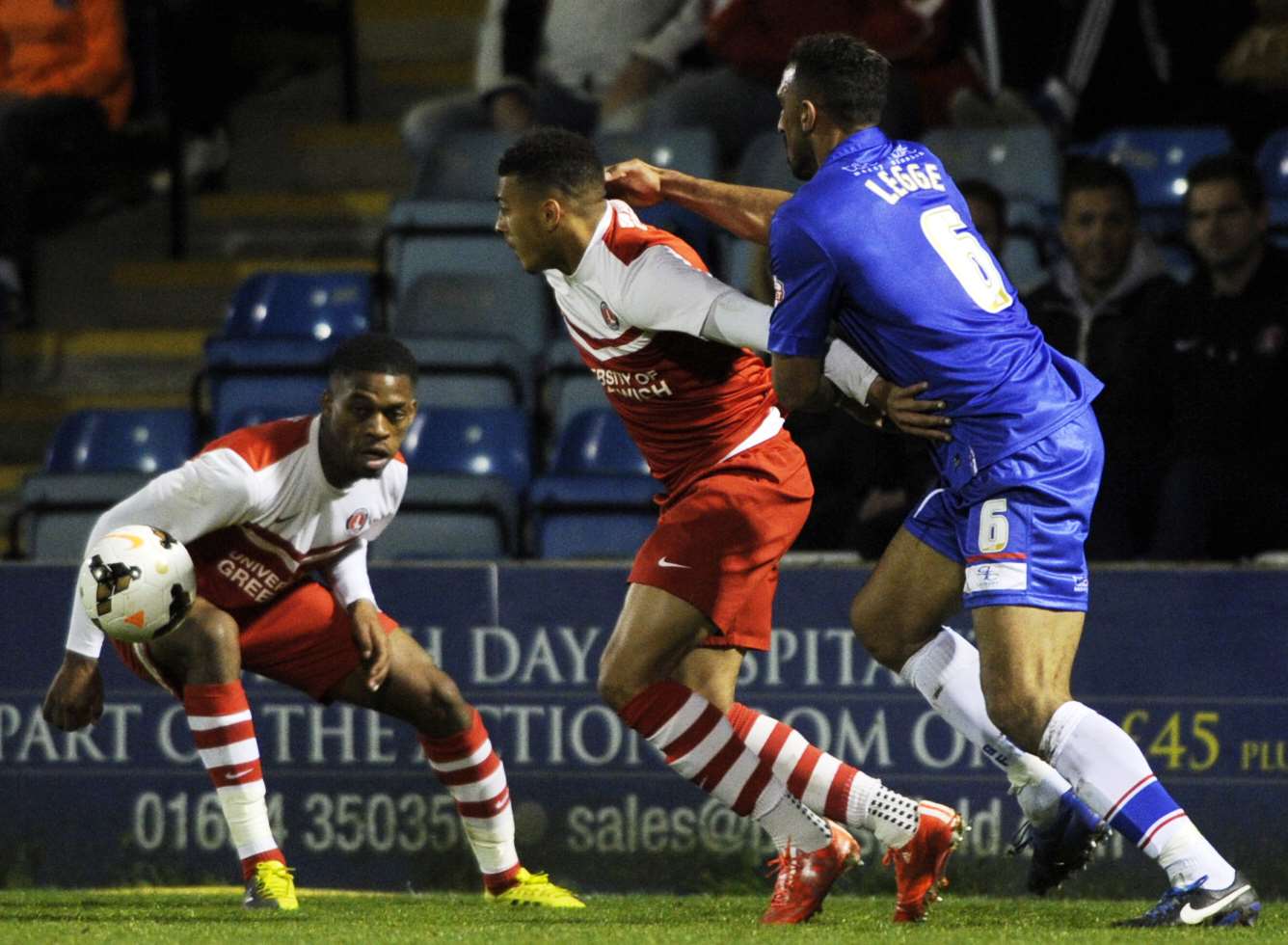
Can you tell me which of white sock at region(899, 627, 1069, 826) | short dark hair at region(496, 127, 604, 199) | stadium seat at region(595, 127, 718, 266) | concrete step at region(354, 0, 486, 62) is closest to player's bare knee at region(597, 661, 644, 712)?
white sock at region(899, 627, 1069, 826)

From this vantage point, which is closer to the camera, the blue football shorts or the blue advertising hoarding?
the blue football shorts

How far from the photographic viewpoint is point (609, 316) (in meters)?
5.33

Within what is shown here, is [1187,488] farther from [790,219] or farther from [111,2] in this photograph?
[111,2]

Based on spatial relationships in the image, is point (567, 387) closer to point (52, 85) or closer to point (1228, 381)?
point (1228, 381)

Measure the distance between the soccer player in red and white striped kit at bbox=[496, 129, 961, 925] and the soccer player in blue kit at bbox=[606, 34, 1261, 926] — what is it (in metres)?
0.47

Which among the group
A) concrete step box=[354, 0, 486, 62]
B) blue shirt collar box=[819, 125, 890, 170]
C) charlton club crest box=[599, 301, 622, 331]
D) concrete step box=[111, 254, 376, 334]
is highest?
concrete step box=[354, 0, 486, 62]

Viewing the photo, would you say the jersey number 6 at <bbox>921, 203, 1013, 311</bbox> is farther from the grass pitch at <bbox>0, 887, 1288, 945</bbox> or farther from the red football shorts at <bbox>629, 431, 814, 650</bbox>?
the grass pitch at <bbox>0, 887, 1288, 945</bbox>

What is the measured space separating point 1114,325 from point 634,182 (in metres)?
2.31

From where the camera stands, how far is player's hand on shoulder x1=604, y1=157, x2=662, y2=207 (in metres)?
5.48

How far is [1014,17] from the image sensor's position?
9.44 meters

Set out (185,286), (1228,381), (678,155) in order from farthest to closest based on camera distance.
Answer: (185,286) → (678,155) → (1228,381)

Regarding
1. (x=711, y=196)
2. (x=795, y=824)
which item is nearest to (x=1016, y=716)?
(x=795, y=824)

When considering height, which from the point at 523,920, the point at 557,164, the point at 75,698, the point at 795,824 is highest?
the point at 557,164

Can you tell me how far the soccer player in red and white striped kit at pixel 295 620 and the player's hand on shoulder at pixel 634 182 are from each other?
76 centimetres
